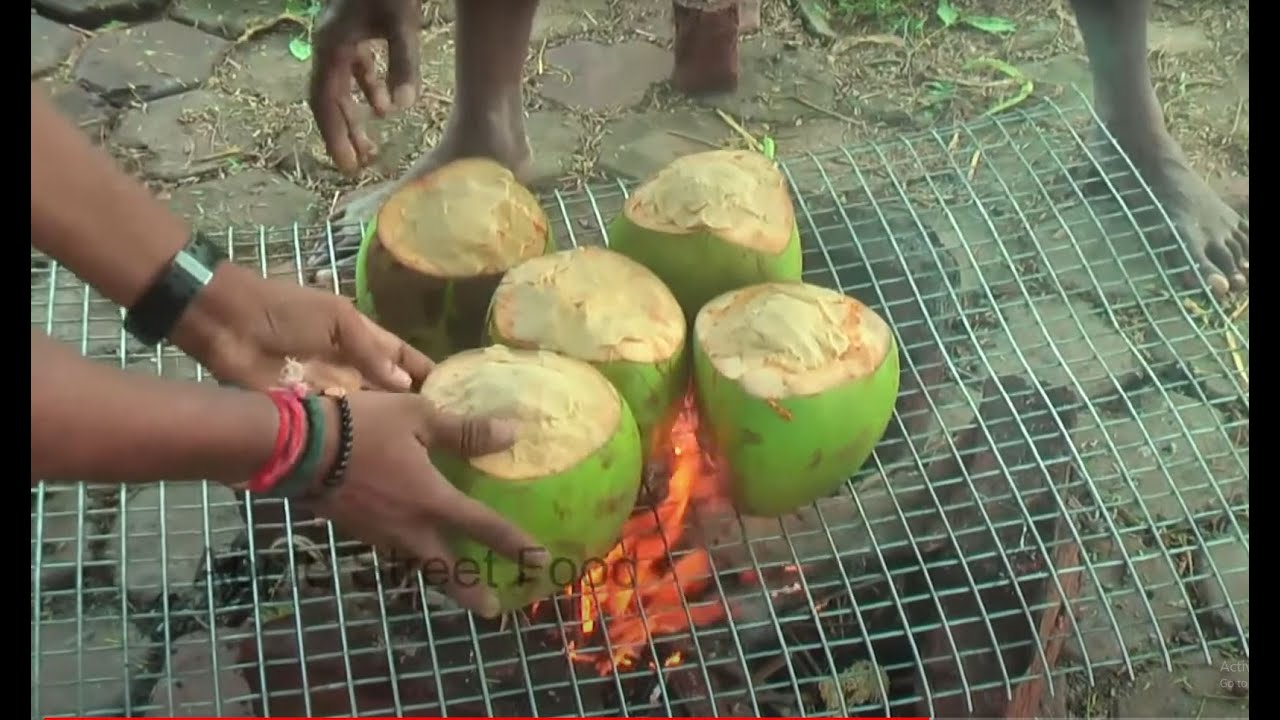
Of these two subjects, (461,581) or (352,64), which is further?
(352,64)

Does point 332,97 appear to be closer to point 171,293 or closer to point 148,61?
point 171,293

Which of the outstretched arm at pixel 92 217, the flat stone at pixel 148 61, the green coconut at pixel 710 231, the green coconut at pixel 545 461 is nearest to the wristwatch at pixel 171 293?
the outstretched arm at pixel 92 217

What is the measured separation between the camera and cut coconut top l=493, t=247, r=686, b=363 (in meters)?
1.39

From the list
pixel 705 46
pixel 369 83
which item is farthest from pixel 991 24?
pixel 369 83

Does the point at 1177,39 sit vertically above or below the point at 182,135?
below

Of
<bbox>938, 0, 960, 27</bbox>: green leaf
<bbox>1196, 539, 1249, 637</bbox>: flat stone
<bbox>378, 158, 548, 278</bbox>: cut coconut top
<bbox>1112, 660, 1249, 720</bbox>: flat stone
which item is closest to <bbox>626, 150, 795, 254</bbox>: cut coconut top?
<bbox>378, 158, 548, 278</bbox>: cut coconut top

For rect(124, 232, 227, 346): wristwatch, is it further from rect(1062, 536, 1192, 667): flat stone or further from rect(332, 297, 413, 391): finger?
rect(1062, 536, 1192, 667): flat stone

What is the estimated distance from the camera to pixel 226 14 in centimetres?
299

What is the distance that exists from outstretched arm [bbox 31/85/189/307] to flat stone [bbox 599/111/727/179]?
4.84 feet

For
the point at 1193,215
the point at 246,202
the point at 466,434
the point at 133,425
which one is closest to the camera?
the point at 133,425

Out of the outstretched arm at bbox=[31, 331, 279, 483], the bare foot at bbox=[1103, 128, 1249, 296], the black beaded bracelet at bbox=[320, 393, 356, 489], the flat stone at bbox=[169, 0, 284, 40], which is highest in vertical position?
the outstretched arm at bbox=[31, 331, 279, 483]

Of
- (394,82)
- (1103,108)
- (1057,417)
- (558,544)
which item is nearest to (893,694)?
(1057,417)

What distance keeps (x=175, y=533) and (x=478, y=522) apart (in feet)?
1.65
